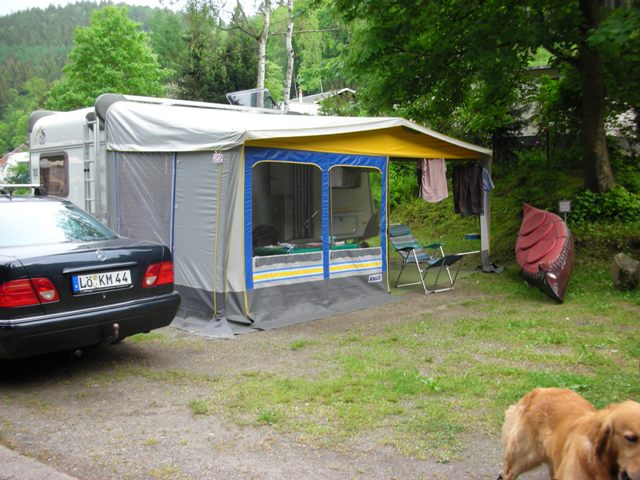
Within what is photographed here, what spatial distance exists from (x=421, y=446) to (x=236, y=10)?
19126mm

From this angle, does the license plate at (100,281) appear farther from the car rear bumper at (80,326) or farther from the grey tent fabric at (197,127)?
the grey tent fabric at (197,127)

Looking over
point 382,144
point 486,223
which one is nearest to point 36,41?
point 486,223

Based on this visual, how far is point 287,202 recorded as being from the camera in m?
9.77

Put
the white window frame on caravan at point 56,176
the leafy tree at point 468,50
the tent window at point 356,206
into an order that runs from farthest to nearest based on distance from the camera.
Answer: the leafy tree at point 468,50, the white window frame on caravan at point 56,176, the tent window at point 356,206

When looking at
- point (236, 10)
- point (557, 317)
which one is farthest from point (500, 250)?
point (236, 10)

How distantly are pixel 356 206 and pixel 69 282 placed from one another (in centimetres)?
540

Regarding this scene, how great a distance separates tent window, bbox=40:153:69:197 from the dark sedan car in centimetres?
372

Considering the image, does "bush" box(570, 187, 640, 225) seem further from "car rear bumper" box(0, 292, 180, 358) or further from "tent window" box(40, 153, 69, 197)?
"tent window" box(40, 153, 69, 197)

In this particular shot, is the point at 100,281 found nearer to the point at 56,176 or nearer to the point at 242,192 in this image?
the point at 242,192

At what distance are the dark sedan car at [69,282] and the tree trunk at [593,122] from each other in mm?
8621

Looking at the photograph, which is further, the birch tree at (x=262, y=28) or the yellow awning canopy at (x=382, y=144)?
the birch tree at (x=262, y=28)

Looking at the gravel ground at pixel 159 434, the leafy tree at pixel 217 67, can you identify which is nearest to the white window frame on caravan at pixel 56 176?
the gravel ground at pixel 159 434

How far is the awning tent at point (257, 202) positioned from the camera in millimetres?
7137

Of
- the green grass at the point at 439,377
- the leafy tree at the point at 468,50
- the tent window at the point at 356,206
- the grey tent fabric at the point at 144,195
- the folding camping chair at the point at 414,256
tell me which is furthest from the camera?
the leafy tree at the point at 468,50
